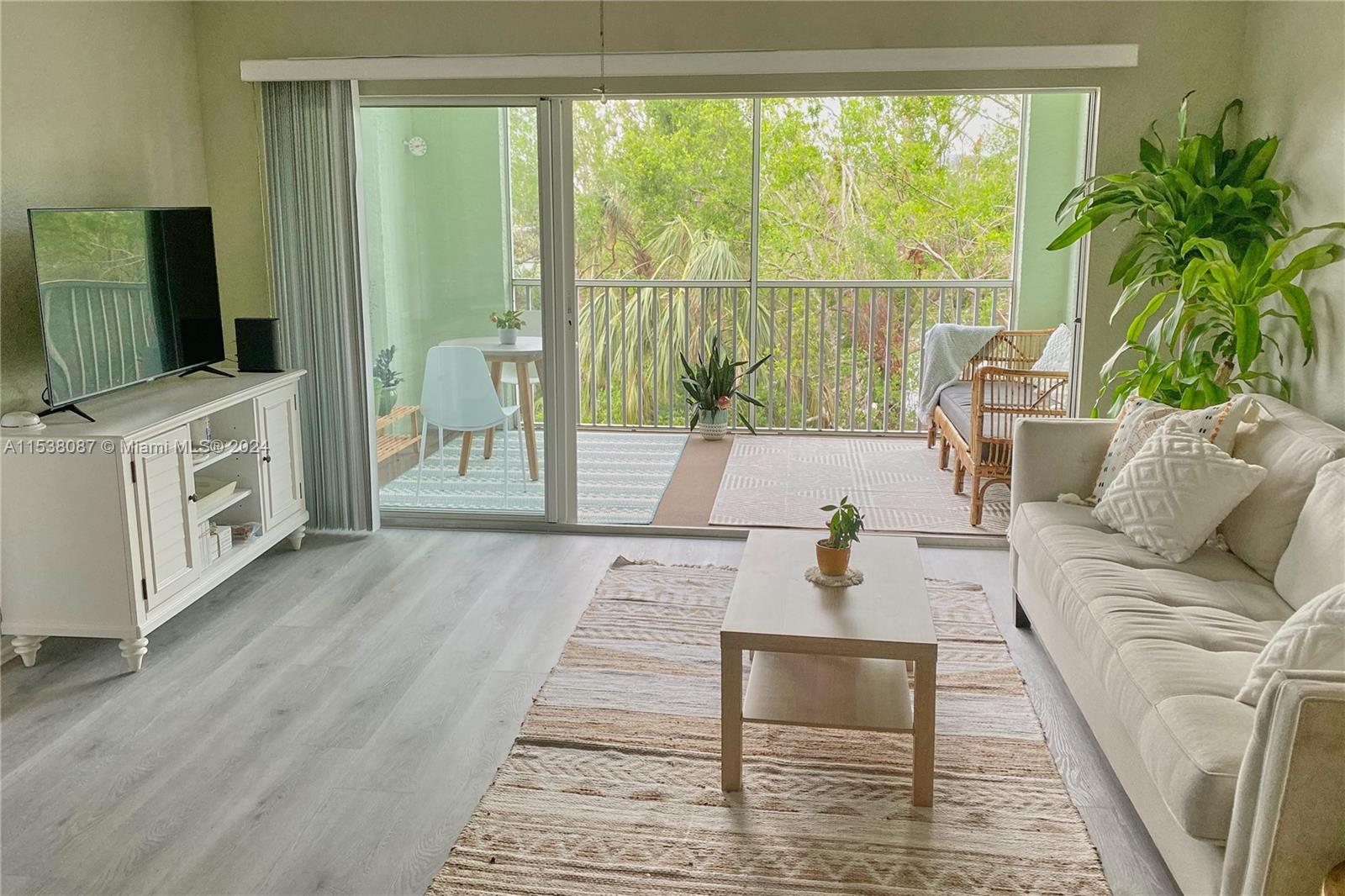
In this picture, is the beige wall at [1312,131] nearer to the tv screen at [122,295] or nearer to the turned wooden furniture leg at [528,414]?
the turned wooden furniture leg at [528,414]

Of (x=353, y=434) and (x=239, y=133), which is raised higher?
(x=239, y=133)

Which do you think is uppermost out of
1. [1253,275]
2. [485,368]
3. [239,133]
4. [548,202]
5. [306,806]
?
[239,133]

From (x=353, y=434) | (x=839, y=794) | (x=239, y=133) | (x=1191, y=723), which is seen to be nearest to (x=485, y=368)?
(x=353, y=434)

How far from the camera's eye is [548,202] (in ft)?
14.8

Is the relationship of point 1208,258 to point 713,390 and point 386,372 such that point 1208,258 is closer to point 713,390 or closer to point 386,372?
point 386,372

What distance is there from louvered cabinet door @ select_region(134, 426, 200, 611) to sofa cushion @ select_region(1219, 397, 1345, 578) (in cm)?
321

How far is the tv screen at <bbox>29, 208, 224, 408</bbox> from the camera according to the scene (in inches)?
134

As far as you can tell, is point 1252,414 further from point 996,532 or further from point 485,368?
point 485,368

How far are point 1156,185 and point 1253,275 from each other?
1.61 ft

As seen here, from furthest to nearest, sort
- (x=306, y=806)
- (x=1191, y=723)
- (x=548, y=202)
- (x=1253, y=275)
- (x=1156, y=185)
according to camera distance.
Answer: (x=548, y=202) < (x=1156, y=185) < (x=1253, y=275) < (x=306, y=806) < (x=1191, y=723)

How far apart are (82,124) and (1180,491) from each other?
148 inches

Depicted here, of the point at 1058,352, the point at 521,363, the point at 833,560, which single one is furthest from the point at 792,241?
the point at 833,560

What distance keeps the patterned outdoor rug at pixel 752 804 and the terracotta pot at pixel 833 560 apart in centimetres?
44

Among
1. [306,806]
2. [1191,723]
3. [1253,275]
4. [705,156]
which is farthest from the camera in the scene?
[705,156]
